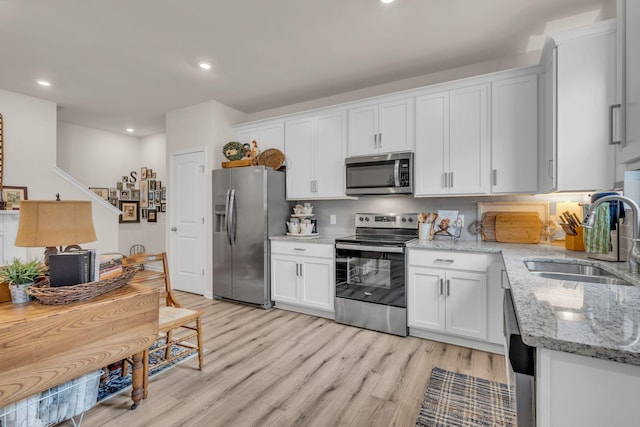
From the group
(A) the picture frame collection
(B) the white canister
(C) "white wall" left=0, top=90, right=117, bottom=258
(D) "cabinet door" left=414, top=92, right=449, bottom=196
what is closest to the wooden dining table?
(B) the white canister

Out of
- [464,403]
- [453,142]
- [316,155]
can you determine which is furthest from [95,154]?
[464,403]

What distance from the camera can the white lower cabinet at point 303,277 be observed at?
3.31 metres

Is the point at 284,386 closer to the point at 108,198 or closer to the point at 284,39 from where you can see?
the point at 284,39

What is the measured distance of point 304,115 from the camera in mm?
3748

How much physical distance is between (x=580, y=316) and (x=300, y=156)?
3233 millimetres

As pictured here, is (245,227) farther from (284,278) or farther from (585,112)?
(585,112)

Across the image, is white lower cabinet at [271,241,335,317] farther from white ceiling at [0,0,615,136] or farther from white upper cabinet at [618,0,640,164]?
white upper cabinet at [618,0,640,164]

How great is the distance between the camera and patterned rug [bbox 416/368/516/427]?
1.72m

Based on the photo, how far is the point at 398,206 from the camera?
3514 millimetres

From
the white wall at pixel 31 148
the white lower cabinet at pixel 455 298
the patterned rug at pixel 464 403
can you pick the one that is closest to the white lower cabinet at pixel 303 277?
the white lower cabinet at pixel 455 298

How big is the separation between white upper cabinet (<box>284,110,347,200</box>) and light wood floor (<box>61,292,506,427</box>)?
5.16ft

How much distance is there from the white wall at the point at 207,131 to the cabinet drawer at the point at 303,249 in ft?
3.74

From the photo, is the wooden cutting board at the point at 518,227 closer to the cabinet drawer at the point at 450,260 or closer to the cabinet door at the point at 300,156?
the cabinet drawer at the point at 450,260

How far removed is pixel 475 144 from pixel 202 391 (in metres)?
2.99
